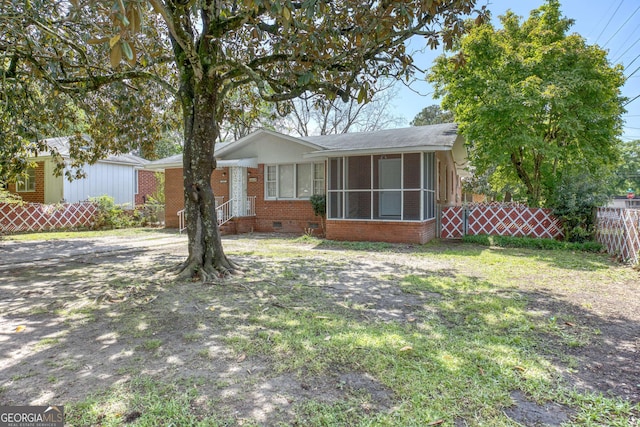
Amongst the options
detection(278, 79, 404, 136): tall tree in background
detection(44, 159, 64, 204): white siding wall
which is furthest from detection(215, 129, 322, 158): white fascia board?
detection(278, 79, 404, 136): tall tree in background

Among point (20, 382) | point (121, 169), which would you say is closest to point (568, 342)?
point (20, 382)

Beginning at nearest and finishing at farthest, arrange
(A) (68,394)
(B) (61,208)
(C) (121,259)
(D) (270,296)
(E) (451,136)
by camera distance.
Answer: (A) (68,394), (D) (270,296), (C) (121,259), (E) (451,136), (B) (61,208)

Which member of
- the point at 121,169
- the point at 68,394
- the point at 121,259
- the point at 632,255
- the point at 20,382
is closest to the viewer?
the point at 68,394

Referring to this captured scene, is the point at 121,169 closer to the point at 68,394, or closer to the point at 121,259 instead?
the point at 121,259

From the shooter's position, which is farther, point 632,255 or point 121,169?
point 121,169

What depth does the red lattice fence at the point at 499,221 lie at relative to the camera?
39.5 ft

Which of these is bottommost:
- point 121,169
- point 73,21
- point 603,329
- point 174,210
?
point 603,329

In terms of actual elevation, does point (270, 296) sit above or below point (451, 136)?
below

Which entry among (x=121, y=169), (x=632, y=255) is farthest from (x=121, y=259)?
(x=121, y=169)

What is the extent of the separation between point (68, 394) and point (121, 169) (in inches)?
811

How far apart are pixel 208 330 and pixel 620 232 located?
32.9 feet

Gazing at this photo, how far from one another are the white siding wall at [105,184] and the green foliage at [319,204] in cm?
1065

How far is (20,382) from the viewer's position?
279cm

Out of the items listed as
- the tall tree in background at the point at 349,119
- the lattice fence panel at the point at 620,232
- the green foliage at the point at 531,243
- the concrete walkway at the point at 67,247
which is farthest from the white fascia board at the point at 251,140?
the tall tree in background at the point at 349,119
